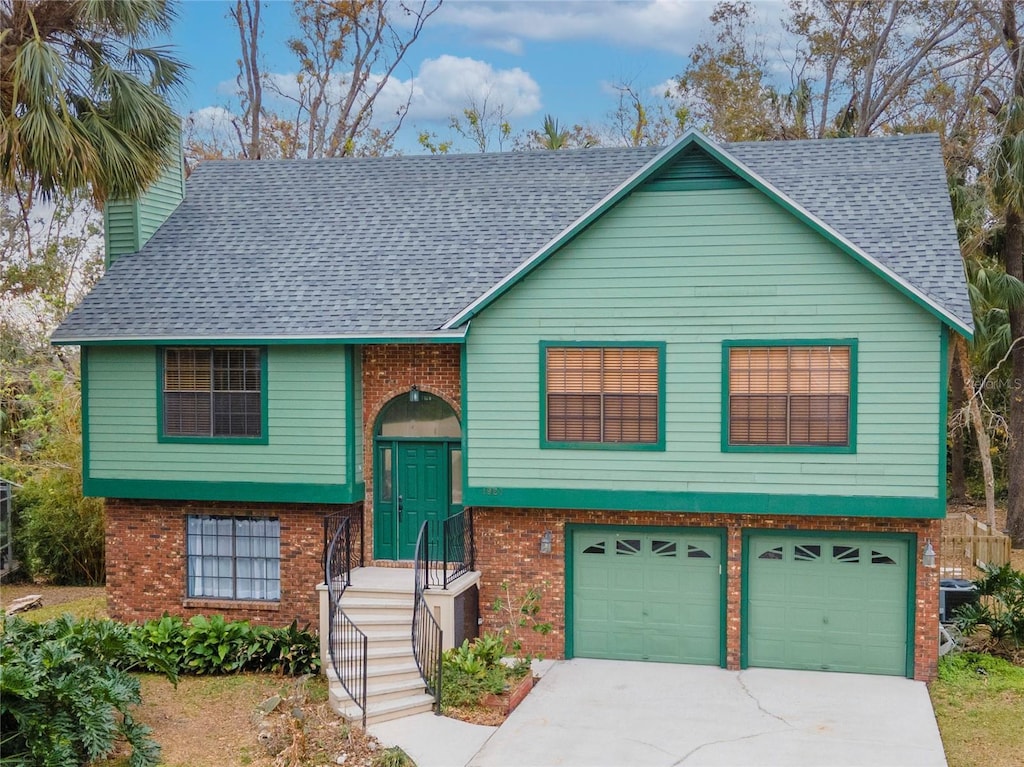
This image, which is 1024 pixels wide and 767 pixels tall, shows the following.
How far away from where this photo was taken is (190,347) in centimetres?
1559

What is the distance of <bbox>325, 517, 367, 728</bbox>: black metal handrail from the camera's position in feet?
40.1

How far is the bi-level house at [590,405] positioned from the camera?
1348 cm

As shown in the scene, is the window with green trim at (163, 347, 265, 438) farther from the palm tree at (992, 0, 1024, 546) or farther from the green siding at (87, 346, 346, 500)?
the palm tree at (992, 0, 1024, 546)

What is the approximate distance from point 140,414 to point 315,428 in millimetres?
2858

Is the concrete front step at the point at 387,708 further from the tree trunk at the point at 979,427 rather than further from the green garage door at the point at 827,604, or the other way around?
the tree trunk at the point at 979,427

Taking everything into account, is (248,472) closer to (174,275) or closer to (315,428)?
(315,428)

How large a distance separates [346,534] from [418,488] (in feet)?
4.29

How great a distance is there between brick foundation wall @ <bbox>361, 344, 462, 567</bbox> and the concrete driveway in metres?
4.12

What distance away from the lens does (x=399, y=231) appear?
1680cm

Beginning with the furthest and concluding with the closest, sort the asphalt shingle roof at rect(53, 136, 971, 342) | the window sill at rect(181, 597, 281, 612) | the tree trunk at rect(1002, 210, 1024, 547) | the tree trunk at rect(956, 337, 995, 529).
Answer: the tree trunk at rect(956, 337, 995, 529) < the tree trunk at rect(1002, 210, 1024, 547) < the window sill at rect(181, 597, 281, 612) < the asphalt shingle roof at rect(53, 136, 971, 342)

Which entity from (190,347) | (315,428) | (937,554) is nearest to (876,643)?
(937,554)

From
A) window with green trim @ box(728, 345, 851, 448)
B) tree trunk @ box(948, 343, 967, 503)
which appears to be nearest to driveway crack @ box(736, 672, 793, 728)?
window with green trim @ box(728, 345, 851, 448)

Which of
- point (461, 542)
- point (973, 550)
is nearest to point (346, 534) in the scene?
point (461, 542)

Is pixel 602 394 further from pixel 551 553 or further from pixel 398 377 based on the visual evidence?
pixel 398 377
